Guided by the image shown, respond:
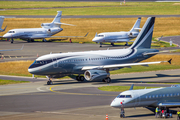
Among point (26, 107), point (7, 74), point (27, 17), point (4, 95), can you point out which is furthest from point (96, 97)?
point (27, 17)

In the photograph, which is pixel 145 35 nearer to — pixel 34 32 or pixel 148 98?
pixel 148 98

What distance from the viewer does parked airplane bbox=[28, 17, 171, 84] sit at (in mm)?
54625

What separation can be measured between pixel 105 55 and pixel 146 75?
10455 mm

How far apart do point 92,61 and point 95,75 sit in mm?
4637

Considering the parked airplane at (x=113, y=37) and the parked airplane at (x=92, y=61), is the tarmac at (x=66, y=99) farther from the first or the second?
the parked airplane at (x=113, y=37)

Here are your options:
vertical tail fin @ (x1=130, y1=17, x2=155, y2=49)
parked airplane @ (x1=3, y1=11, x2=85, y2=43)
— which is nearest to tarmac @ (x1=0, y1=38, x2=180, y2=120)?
vertical tail fin @ (x1=130, y1=17, x2=155, y2=49)

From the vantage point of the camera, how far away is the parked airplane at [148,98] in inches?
1328

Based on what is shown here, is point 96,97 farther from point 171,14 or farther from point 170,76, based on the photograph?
point 171,14

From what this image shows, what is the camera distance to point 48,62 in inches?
2149

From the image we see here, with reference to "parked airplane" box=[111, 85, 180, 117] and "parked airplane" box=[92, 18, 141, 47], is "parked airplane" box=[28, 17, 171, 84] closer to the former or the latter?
"parked airplane" box=[111, 85, 180, 117]

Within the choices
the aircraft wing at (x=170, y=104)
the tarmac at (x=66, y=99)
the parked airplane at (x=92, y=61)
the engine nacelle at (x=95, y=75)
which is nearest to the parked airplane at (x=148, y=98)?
the aircraft wing at (x=170, y=104)

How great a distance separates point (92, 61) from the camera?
58656 mm

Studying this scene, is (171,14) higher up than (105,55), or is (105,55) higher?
(171,14)

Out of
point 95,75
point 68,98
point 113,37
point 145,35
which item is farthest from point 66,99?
point 113,37
